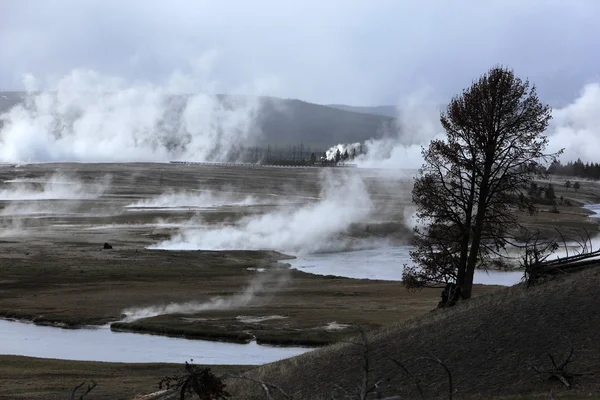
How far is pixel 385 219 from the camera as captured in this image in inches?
4245

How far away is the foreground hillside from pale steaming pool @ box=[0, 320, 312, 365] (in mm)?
10777

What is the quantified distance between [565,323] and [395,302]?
102ft

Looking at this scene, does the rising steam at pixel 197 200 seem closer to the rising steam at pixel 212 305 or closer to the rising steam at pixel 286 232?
the rising steam at pixel 286 232

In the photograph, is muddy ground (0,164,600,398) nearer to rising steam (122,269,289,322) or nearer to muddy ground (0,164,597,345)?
muddy ground (0,164,597,345)

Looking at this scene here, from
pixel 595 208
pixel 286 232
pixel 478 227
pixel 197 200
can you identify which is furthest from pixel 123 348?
pixel 595 208

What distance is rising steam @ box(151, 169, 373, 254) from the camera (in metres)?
86.9

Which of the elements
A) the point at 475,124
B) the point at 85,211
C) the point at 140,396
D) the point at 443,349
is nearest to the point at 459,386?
the point at 443,349

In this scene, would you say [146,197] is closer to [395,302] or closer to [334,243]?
[334,243]

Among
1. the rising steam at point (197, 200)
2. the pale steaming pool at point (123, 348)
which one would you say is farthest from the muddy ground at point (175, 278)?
the pale steaming pool at point (123, 348)

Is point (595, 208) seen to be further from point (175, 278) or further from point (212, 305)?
point (212, 305)

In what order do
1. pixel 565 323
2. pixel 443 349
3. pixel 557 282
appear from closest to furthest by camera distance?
pixel 565 323
pixel 443 349
pixel 557 282

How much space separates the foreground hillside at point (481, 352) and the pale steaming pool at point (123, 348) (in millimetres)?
10777

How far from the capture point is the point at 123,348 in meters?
41.2

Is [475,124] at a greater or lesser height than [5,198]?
greater
